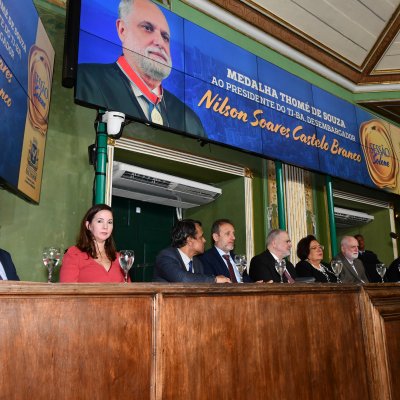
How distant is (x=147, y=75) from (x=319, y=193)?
306cm

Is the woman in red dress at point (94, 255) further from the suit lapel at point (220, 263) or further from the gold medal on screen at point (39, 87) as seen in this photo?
the gold medal on screen at point (39, 87)

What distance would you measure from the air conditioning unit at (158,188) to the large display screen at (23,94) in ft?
3.53

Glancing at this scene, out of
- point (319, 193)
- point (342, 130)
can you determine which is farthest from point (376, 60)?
point (319, 193)

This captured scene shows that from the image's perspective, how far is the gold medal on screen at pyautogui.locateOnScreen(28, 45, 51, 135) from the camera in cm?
261

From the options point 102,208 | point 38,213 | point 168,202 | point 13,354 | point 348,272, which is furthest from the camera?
point 168,202

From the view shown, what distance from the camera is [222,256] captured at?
9.19 ft

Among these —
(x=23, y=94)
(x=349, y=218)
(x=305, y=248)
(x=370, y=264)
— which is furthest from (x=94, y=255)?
(x=349, y=218)

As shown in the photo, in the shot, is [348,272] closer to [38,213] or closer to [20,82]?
[38,213]

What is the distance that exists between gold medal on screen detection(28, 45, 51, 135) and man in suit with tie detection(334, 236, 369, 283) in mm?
2556

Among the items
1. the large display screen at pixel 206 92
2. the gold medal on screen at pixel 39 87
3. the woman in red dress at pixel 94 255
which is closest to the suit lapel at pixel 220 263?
the woman in red dress at pixel 94 255

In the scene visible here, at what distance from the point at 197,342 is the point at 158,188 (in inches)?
129

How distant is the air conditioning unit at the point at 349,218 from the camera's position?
6.16m

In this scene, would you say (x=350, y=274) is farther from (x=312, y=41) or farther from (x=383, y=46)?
(x=383, y=46)

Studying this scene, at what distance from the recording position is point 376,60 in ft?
19.5
